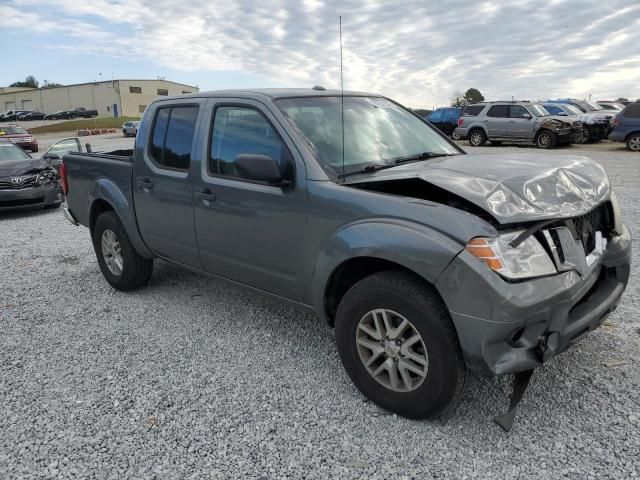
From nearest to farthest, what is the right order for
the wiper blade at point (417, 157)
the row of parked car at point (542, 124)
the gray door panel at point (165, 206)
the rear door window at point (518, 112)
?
the wiper blade at point (417, 157)
the gray door panel at point (165, 206)
the row of parked car at point (542, 124)
the rear door window at point (518, 112)

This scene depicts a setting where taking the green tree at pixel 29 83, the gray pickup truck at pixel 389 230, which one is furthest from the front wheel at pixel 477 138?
the green tree at pixel 29 83

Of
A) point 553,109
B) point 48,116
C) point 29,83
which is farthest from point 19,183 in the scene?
point 29,83

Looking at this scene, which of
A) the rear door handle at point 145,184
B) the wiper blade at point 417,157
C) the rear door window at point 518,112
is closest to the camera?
the wiper blade at point 417,157

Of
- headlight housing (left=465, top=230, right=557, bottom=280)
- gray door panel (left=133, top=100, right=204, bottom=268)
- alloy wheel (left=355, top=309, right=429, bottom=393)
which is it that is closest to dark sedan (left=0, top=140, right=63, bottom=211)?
gray door panel (left=133, top=100, right=204, bottom=268)

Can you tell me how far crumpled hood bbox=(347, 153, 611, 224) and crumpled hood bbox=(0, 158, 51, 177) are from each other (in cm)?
874

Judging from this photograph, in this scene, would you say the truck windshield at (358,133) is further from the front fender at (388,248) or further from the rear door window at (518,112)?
the rear door window at (518,112)

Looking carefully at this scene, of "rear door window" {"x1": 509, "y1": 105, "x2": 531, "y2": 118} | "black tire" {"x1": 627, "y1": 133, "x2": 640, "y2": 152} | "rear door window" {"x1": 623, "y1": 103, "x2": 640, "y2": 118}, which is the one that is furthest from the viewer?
"rear door window" {"x1": 509, "y1": 105, "x2": 531, "y2": 118}

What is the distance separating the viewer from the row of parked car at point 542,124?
17703 millimetres

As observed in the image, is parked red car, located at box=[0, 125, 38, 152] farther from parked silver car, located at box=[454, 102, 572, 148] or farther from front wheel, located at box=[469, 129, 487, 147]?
front wheel, located at box=[469, 129, 487, 147]

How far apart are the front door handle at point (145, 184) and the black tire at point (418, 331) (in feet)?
7.33

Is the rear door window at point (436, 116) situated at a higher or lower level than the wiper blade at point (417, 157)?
higher

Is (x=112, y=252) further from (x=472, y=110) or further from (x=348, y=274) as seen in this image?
(x=472, y=110)

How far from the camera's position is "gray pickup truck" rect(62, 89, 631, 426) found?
8.18 feet

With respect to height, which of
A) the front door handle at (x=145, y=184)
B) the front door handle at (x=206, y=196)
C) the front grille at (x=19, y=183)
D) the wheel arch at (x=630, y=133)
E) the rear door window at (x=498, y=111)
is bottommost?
the front grille at (x=19, y=183)
